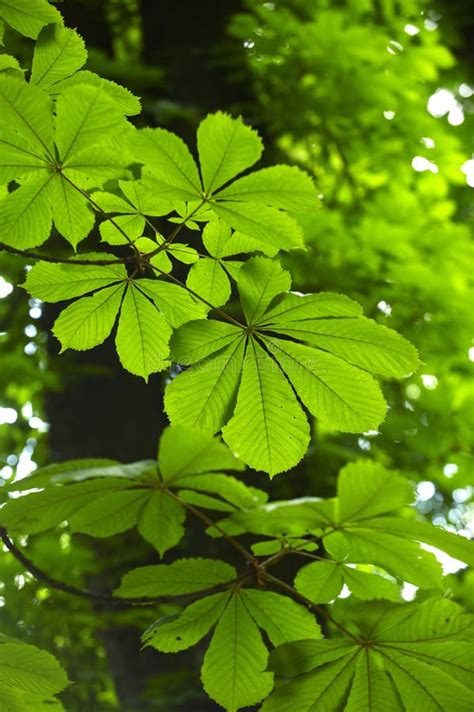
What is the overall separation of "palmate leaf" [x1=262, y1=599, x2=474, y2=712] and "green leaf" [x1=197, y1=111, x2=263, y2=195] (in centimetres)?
46

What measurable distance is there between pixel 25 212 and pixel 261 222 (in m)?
0.22

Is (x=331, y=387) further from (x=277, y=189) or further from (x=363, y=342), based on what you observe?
(x=277, y=189)

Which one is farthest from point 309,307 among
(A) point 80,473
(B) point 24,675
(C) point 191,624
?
(B) point 24,675

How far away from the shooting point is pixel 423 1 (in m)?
3.05

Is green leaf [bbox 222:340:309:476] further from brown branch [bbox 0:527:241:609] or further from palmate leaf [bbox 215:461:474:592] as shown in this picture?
brown branch [bbox 0:527:241:609]

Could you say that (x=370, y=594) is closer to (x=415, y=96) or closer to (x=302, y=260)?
(x=302, y=260)

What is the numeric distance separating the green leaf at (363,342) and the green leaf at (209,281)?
0.09 meters

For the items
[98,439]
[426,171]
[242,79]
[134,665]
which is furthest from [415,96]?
[134,665]

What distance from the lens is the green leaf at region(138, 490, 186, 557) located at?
800 millimetres

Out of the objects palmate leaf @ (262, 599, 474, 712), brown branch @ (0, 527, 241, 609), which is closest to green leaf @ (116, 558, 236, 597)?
brown branch @ (0, 527, 241, 609)

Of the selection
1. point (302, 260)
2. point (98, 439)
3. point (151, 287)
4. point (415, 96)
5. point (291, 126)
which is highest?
point (151, 287)

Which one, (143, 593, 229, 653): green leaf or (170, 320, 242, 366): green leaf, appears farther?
(143, 593, 229, 653): green leaf

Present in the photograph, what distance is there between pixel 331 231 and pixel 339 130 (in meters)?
0.59

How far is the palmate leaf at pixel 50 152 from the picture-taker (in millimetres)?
592
